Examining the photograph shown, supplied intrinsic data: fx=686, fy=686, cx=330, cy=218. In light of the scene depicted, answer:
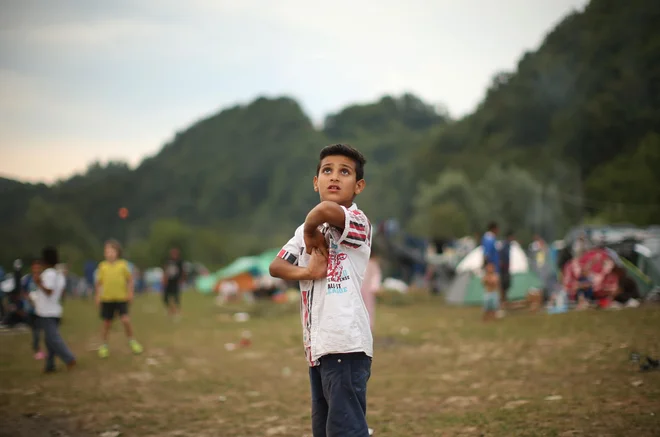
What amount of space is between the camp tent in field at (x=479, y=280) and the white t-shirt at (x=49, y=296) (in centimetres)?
1356

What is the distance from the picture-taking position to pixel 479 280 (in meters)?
23.2

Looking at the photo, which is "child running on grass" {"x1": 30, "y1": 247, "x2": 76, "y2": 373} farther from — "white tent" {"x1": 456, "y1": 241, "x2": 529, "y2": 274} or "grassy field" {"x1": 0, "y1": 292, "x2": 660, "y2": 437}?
"white tent" {"x1": 456, "y1": 241, "x2": 529, "y2": 274}

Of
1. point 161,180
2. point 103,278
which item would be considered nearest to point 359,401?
point 103,278

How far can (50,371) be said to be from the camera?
1059 centimetres

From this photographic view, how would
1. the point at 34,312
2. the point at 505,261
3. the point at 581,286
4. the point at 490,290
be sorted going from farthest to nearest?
the point at 505,261, the point at 581,286, the point at 490,290, the point at 34,312

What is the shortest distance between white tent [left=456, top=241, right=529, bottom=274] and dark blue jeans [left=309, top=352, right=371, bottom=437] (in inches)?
674

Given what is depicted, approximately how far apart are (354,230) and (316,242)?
23 cm

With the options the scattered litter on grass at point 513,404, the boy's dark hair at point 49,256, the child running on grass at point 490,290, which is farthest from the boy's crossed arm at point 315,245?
the child running on grass at point 490,290

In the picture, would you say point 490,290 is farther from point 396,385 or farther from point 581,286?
point 396,385

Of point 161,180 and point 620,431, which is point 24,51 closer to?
point 620,431

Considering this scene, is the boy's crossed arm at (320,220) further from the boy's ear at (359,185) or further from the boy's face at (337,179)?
the boy's ear at (359,185)

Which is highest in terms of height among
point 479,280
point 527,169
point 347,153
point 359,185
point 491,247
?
point 527,169

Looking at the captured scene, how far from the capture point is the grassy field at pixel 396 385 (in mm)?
6555

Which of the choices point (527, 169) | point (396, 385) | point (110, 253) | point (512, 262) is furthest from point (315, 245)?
point (527, 169)
